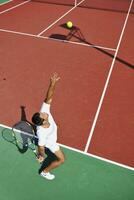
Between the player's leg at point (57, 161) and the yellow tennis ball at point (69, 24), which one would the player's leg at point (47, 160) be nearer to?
the player's leg at point (57, 161)

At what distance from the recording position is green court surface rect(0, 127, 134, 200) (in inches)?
235

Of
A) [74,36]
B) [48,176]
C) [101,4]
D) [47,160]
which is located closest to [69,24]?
[74,36]

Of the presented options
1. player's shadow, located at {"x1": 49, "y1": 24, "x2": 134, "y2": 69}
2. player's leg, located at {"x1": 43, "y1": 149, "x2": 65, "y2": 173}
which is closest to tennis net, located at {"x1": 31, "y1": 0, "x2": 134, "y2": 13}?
player's shadow, located at {"x1": 49, "y1": 24, "x2": 134, "y2": 69}

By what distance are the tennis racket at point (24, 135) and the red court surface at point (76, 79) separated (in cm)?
33

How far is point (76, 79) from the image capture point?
1011 centimetres

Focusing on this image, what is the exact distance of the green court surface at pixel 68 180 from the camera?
19.6ft

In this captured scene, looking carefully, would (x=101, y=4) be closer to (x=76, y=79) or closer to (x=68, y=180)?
(x=76, y=79)

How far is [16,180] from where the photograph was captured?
6.30m

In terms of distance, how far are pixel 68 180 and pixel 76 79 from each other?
4.72 m

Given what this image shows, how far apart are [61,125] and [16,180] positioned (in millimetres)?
2275

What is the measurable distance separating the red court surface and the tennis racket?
1.09ft

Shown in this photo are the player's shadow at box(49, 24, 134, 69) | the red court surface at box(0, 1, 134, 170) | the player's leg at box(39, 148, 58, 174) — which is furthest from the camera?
the player's shadow at box(49, 24, 134, 69)

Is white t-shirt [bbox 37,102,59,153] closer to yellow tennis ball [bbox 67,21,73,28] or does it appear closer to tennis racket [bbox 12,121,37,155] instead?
tennis racket [bbox 12,121,37,155]

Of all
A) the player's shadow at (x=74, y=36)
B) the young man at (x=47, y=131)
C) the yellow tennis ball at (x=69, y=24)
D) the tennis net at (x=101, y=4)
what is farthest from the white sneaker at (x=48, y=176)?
the tennis net at (x=101, y=4)
